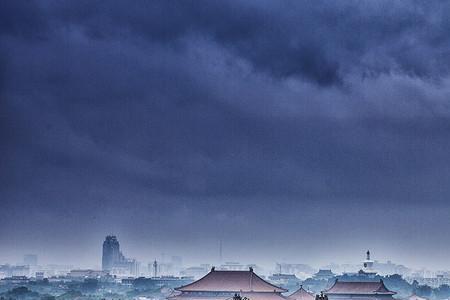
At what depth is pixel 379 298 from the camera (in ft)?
436

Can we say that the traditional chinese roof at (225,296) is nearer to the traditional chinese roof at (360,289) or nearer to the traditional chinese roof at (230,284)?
the traditional chinese roof at (230,284)

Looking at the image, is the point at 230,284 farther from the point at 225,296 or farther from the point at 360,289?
the point at 360,289

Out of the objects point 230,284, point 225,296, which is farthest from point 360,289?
point 225,296

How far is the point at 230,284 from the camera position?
112 meters

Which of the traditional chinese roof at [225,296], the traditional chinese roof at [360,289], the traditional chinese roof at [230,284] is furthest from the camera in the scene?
the traditional chinese roof at [360,289]

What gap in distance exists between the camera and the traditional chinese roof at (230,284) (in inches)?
4395

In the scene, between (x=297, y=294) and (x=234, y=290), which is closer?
(x=234, y=290)

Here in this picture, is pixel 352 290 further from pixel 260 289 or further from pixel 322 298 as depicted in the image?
pixel 322 298

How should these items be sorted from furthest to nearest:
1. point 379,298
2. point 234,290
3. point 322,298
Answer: point 379,298 < point 234,290 < point 322,298

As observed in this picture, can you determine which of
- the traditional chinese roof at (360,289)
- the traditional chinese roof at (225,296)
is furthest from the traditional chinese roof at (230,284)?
the traditional chinese roof at (360,289)

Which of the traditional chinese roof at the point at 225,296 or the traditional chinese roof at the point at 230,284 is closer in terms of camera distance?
the traditional chinese roof at the point at 225,296

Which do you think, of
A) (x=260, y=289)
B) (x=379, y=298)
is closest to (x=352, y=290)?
(x=379, y=298)

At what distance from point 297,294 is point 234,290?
80.2ft

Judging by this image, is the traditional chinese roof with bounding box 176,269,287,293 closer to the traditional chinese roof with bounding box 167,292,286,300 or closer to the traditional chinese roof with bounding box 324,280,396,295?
the traditional chinese roof with bounding box 167,292,286,300
